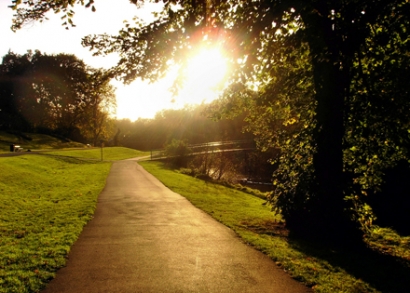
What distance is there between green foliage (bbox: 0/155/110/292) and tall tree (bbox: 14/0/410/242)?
4.27 m

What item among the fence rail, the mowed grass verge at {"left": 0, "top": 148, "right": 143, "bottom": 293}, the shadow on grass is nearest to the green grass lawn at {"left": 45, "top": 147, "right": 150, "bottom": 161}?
the fence rail

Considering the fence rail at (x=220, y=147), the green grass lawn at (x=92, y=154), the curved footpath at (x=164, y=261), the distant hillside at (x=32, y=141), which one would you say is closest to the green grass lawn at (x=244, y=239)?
the curved footpath at (x=164, y=261)

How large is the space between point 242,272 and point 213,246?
5.31 feet

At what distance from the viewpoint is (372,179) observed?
30.9ft

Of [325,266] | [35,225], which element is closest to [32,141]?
[35,225]

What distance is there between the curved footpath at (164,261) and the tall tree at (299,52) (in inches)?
113

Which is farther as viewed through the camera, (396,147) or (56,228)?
(396,147)

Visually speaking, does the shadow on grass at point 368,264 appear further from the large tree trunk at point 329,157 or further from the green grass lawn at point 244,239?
the large tree trunk at point 329,157

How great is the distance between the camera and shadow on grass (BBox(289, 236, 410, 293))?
5625mm

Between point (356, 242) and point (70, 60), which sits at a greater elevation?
point (70, 60)

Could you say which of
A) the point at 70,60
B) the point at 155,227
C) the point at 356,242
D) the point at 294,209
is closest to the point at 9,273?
the point at 155,227

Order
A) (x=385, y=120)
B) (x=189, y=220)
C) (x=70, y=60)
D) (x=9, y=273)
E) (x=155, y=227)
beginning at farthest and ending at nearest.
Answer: (x=70, y=60) < (x=189, y=220) < (x=155, y=227) < (x=385, y=120) < (x=9, y=273)

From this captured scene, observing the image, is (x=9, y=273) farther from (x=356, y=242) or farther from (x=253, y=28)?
(x=356, y=242)

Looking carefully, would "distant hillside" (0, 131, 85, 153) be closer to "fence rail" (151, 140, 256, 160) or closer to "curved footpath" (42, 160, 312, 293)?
"fence rail" (151, 140, 256, 160)
